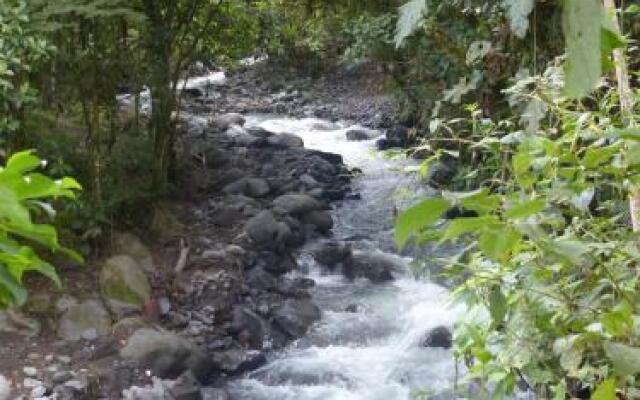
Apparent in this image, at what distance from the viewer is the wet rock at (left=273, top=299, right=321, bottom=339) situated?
19.0 ft

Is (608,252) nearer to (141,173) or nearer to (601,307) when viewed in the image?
(601,307)

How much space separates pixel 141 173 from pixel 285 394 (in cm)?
271

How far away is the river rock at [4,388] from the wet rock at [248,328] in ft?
5.68

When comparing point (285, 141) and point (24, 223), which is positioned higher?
point (24, 223)

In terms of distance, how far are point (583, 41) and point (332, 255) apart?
6.66 metres

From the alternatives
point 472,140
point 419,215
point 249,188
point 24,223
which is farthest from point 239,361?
point 24,223

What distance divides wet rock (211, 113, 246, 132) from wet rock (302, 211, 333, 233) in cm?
432

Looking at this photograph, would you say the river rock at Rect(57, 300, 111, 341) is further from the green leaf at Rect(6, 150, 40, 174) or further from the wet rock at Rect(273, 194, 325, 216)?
the green leaf at Rect(6, 150, 40, 174)

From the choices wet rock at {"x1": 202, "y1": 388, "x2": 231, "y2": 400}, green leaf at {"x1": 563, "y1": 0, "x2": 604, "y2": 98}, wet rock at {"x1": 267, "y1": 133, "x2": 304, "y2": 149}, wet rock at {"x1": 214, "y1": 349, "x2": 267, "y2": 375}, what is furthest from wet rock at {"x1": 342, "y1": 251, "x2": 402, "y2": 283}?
green leaf at {"x1": 563, "y1": 0, "x2": 604, "y2": 98}

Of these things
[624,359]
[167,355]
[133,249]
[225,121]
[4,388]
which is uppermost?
[624,359]

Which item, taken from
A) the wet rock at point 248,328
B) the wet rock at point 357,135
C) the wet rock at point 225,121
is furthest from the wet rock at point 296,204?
the wet rock at point 357,135

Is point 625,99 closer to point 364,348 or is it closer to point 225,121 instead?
point 364,348

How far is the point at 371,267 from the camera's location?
22.7 ft

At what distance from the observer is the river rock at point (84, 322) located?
16.8 ft
